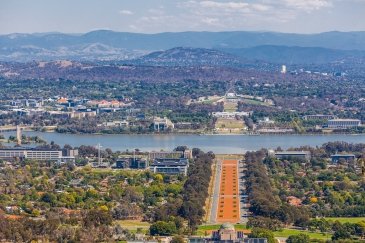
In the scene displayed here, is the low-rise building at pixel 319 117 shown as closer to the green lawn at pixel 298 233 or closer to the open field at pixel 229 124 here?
the open field at pixel 229 124

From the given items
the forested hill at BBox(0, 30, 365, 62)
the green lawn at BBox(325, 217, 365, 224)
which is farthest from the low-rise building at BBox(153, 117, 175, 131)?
the forested hill at BBox(0, 30, 365, 62)

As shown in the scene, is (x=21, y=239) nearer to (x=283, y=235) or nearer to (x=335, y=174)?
(x=283, y=235)

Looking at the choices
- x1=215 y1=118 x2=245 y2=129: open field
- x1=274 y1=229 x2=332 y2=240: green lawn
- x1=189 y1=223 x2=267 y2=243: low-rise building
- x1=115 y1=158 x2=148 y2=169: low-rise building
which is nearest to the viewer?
x1=189 y1=223 x2=267 y2=243: low-rise building

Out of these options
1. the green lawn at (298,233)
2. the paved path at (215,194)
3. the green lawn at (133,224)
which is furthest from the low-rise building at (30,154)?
the green lawn at (298,233)

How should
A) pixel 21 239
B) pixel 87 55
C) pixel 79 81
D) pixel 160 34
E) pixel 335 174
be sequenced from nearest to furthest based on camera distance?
pixel 21 239 → pixel 335 174 → pixel 79 81 → pixel 87 55 → pixel 160 34

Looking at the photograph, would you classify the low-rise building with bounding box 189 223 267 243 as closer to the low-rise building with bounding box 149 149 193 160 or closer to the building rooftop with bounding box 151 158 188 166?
the building rooftop with bounding box 151 158 188 166

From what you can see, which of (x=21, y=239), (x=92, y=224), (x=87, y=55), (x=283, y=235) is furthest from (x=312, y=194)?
(x=87, y=55)

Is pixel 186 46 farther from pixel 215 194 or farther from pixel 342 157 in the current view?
pixel 215 194
